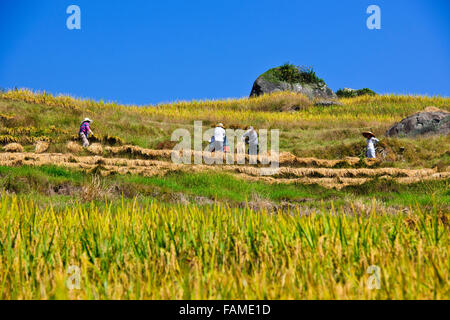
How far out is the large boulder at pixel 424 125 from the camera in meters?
19.7

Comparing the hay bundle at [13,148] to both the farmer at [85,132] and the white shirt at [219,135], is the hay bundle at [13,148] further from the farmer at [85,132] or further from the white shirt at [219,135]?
the white shirt at [219,135]

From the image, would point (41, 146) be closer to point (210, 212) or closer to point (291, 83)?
point (210, 212)

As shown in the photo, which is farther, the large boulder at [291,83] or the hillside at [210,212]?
A: the large boulder at [291,83]

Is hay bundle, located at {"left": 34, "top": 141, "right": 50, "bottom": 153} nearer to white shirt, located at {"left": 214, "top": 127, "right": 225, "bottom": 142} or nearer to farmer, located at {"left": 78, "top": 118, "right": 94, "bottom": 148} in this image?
farmer, located at {"left": 78, "top": 118, "right": 94, "bottom": 148}

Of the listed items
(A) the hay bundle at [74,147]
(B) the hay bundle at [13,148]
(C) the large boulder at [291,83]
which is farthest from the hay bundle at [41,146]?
(C) the large boulder at [291,83]

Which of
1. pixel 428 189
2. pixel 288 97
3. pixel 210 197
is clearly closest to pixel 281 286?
pixel 210 197

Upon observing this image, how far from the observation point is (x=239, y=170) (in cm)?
1301

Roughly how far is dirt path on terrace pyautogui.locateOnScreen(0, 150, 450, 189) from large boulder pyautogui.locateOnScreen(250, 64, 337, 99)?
24.9 meters

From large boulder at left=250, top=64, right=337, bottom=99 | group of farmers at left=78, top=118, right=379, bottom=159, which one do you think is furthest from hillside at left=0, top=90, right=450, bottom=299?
large boulder at left=250, top=64, right=337, bottom=99

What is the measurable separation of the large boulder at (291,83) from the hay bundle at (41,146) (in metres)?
24.9

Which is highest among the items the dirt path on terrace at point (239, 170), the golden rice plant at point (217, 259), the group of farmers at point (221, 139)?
the group of farmers at point (221, 139)

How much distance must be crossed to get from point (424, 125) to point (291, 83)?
63.7 feet

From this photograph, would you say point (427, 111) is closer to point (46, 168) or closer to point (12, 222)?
point (46, 168)

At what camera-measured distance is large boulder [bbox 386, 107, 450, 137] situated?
19656 mm
